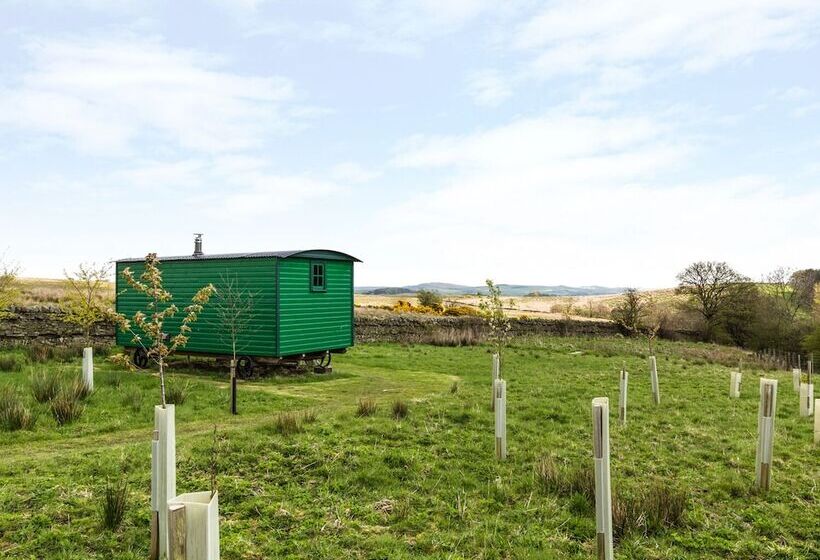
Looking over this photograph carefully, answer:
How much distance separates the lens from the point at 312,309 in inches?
661

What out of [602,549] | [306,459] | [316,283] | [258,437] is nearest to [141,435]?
[258,437]

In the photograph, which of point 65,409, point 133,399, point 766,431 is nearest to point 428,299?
point 133,399

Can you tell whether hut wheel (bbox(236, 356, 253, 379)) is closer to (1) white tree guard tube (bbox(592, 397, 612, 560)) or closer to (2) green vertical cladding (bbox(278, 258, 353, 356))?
(2) green vertical cladding (bbox(278, 258, 353, 356))

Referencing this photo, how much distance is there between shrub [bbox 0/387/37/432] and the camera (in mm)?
8789

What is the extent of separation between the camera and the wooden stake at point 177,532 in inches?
119

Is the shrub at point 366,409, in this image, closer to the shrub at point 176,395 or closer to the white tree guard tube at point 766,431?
the shrub at point 176,395

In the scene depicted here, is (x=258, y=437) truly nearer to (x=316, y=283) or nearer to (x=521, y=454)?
(x=521, y=454)

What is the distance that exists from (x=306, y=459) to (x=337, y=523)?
1.71 meters

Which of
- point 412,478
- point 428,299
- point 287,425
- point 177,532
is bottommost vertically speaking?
point 412,478

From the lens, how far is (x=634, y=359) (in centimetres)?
A: 2212

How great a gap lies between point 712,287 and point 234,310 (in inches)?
1423

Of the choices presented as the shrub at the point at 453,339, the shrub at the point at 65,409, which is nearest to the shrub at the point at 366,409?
the shrub at the point at 65,409

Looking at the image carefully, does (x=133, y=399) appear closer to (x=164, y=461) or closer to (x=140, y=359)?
(x=164, y=461)

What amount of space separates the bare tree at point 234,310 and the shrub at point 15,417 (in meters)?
6.49
